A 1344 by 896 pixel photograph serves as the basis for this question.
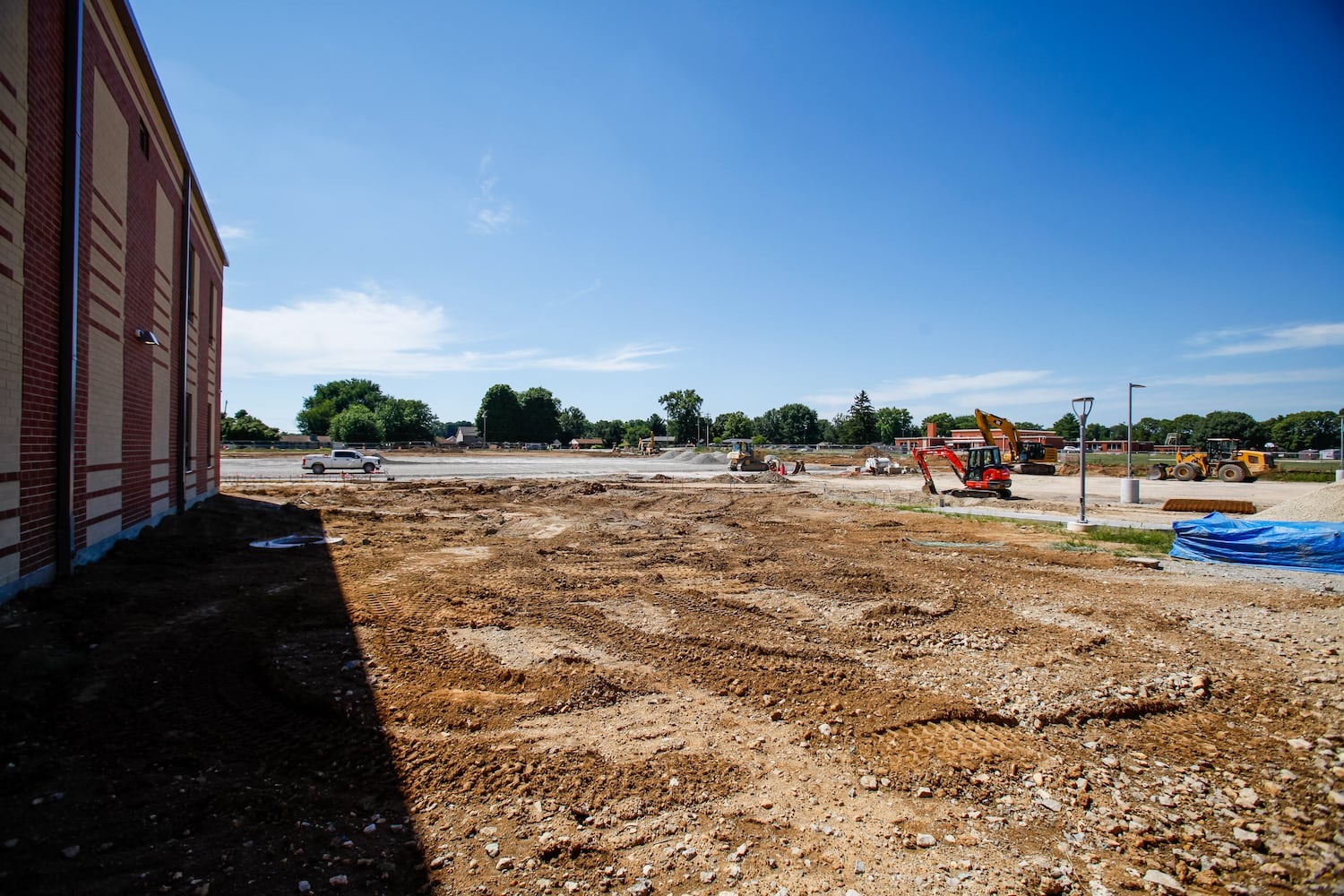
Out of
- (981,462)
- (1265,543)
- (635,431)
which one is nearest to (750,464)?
(981,462)

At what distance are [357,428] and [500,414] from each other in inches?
1063

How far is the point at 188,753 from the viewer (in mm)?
4199

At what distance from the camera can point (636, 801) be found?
154 inches

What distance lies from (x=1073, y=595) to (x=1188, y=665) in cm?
310

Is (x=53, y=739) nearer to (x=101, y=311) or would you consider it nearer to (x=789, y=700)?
(x=789, y=700)

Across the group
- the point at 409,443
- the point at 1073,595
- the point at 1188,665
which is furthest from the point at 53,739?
the point at 409,443

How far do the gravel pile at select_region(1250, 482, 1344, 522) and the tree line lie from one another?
3215 inches

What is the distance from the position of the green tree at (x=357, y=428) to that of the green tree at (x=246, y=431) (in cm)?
865

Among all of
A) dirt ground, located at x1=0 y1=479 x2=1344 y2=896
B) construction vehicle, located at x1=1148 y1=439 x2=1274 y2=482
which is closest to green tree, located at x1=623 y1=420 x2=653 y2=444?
construction vehicle, located at x1=1148 y1=439 x2=1274 y2=482

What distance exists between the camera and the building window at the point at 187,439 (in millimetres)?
15086

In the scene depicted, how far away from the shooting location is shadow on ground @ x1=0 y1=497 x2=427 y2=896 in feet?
10.3

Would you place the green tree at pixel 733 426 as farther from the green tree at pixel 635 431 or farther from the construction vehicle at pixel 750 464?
the construction vehicle at pixel 750 464

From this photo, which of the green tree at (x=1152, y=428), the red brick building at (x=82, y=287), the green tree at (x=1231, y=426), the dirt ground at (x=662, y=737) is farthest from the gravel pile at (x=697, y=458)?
the green tree at (x=1152, y=428)

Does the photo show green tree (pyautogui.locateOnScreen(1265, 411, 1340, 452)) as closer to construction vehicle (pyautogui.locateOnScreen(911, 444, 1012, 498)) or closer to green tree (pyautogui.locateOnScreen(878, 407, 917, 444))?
green tree (pyautogui.locateOnScreen(878, 407, 917, 444))
